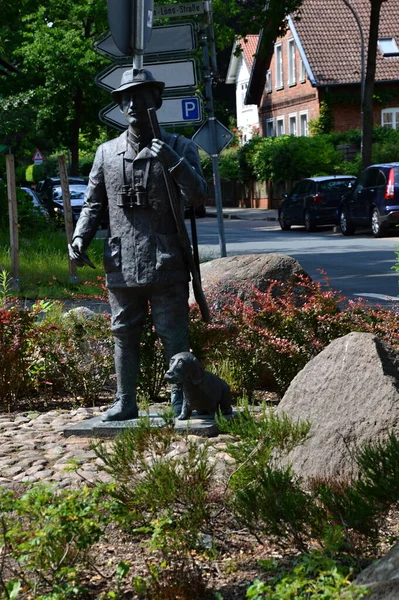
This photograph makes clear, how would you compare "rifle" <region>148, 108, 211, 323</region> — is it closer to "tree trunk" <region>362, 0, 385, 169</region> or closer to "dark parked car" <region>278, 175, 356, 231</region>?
"tree trunk" <region>362, 0, 385, 169</region>

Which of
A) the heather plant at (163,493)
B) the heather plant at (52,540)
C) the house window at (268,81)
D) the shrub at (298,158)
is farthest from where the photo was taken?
the house window at (268,81)

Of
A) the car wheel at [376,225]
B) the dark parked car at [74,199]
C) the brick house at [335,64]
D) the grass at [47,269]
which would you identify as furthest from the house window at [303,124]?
the grass at [47,269]

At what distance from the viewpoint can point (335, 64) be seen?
5000 centimetres

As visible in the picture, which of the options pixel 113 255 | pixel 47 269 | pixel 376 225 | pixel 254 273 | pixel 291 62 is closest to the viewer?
pixel 113 255

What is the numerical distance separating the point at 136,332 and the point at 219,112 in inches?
2579

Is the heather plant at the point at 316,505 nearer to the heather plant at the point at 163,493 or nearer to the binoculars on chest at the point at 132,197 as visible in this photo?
the heather plant at the point at 163,493

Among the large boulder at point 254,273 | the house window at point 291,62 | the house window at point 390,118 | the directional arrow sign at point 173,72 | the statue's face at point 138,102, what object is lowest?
the large boulder at point 254,273

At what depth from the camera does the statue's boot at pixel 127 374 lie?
6762mm

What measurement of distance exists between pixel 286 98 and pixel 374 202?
28718mm

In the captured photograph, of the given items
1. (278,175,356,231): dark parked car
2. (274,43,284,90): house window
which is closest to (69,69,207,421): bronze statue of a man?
(278,175,356,231): dark parked car

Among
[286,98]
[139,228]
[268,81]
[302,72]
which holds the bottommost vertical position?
[139,228]

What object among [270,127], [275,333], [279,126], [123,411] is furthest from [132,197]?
[270,127]

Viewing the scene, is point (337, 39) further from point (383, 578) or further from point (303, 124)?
point (383, 578)

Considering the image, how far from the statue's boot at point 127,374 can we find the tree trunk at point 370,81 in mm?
25481
